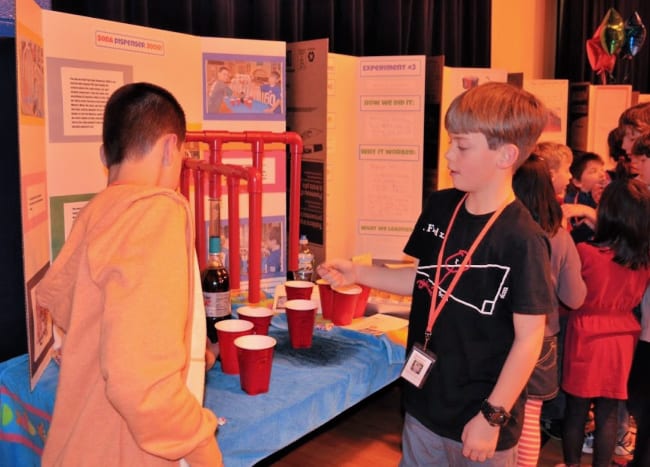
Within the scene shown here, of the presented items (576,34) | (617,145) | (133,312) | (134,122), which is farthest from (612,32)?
(133,312)

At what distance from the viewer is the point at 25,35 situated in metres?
1.40

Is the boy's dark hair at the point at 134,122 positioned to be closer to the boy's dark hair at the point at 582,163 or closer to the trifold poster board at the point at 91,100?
the trifold poster board at the point at 91,100

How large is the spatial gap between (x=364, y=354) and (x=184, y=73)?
1110 millimetres

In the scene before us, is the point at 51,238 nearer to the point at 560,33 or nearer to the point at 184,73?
the point at 184,73

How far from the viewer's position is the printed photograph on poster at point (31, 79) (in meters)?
1.37

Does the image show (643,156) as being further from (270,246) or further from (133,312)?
(133,312)

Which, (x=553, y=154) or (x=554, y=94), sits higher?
(x=554, y=94)

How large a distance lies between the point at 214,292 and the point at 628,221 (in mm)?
1424

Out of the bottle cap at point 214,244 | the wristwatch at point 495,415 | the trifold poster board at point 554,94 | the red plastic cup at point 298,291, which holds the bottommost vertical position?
the wristwatch at point 495,415

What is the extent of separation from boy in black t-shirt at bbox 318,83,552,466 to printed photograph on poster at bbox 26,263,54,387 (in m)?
0.83

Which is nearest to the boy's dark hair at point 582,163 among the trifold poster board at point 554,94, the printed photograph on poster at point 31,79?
the trifold poster board at point 554,94

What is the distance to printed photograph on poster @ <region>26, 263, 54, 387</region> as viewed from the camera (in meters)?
1.38

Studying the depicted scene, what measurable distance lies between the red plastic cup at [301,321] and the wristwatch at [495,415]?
500 mm

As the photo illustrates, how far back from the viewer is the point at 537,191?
6.54 feet
